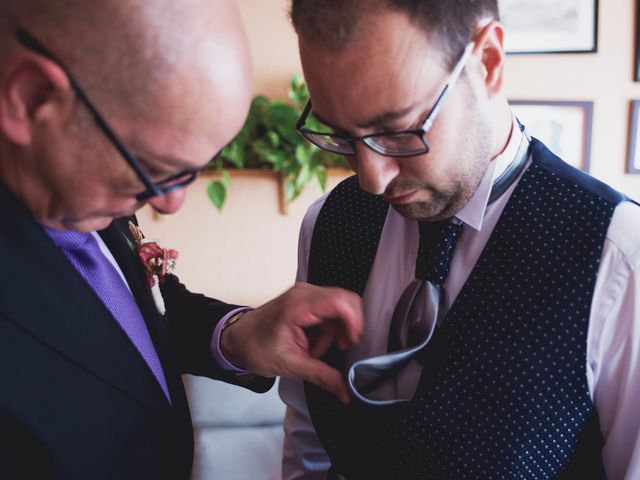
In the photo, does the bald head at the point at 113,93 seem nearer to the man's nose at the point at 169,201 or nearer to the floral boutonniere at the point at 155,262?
the man's nose at the point at 169,201

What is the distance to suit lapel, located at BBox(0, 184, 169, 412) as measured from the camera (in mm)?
817

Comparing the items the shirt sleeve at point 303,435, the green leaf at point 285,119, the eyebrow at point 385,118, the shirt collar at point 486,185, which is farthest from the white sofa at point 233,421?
the eyebrow at point 385,118

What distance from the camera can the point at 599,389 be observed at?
98 cm

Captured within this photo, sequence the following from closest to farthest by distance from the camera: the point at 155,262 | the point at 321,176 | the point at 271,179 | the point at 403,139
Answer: the point at 403,139, the point at 155,262, the point at 321,176, the point at 271,179

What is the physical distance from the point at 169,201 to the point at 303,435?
32.5 inches

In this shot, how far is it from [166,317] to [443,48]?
929 mm

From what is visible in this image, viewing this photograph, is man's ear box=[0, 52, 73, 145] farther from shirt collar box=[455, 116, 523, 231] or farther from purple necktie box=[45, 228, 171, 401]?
shirt collar box=[455, 116, 523, 231]

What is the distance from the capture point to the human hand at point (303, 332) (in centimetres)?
105

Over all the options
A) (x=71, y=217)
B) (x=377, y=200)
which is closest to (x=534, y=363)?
(x=377, y=200)

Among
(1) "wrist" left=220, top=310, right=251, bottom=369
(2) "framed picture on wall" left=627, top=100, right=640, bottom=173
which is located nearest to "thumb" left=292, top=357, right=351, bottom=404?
(1) "wrist" left=220, top=310, right=251, bottom=369

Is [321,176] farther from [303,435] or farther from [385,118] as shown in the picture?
[385,118]

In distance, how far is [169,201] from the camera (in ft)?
2.83

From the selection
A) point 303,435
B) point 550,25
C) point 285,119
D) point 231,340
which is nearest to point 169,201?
point 231,340

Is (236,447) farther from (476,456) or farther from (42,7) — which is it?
(42,7)
